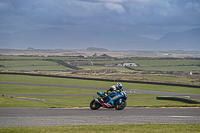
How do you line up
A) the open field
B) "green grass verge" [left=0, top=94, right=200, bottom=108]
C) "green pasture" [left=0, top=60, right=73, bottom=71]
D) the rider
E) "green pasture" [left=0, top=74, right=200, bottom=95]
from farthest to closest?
1. "green pasture" [left=0, top=60, right=73, bottom=71]
2. the open field
3. "green pasture" [left=0, top=74, right=200, bottom=95]
4. "green grass verge" [left=0, top=94, right=200, bottom=108]
5. the rider

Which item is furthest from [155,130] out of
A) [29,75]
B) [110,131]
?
[29,75]

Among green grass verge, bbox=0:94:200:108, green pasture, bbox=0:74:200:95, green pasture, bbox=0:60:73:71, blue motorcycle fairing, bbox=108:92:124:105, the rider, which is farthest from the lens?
green pasture, bbox=0:60:73:71

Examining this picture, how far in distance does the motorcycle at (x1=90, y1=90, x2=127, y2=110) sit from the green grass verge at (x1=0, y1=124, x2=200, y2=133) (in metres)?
6.42

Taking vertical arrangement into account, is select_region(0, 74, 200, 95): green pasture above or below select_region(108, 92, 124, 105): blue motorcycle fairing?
below

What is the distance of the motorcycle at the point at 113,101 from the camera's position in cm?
2130

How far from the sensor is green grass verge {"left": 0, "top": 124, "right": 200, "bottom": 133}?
13.4 metres

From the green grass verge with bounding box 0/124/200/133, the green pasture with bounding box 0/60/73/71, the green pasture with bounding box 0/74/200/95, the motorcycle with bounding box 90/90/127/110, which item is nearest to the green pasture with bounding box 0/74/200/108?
the green pasture with bounding box 0/74/200/95

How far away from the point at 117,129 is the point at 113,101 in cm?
781

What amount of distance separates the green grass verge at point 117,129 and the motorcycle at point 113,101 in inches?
253

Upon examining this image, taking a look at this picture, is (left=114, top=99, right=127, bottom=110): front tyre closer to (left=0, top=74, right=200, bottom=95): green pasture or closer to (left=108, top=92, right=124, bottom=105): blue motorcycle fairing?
(left=108, top=92, right=124, bottom=105): blue motorcycle fairing

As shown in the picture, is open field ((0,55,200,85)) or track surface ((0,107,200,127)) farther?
open field ((0,55,200,85))

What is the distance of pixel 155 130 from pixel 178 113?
6.11 meters

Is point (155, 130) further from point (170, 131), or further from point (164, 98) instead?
point (164, 98)

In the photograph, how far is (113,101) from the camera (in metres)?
21.6
